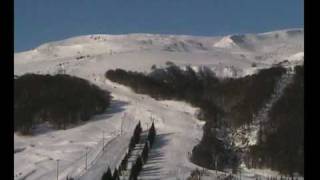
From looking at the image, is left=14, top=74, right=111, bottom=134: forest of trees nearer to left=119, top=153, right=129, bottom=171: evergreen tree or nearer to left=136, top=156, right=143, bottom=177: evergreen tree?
left=119, top=153, right=129, bottom=171: evergreen tree

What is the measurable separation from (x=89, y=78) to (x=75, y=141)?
8.22 meters

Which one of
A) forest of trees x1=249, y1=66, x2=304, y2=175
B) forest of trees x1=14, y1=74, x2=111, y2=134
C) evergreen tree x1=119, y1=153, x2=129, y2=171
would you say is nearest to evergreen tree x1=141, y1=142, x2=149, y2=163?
evergreen tree x1=119, y1=153, x2=129, y2=171

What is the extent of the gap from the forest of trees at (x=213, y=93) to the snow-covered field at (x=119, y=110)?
1.67 ft

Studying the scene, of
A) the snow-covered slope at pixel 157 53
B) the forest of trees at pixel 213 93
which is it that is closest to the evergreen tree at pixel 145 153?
the forest of trees at pixel 213 93

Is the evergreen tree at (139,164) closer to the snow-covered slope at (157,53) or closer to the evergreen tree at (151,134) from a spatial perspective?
the evergreen tree at (151,134)

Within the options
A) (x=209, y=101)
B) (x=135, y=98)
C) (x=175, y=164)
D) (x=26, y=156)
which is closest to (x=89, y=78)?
(x=135, y=98)

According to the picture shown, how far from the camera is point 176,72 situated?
3048 cm

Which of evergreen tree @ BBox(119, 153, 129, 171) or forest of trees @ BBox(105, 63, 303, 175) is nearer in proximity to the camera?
evergreen tree @ BBox(119, 153, 129, 171)

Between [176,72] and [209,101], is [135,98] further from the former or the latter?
[176,72]

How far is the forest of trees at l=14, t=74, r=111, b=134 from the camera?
22731 millimetres

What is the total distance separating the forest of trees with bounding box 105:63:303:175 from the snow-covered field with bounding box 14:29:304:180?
0.51 m

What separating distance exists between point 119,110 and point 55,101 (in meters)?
2.33

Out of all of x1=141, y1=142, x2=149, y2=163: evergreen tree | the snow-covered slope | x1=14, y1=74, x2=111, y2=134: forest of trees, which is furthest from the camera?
the snow-covered slope

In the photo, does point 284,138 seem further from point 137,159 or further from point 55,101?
point 55,101
